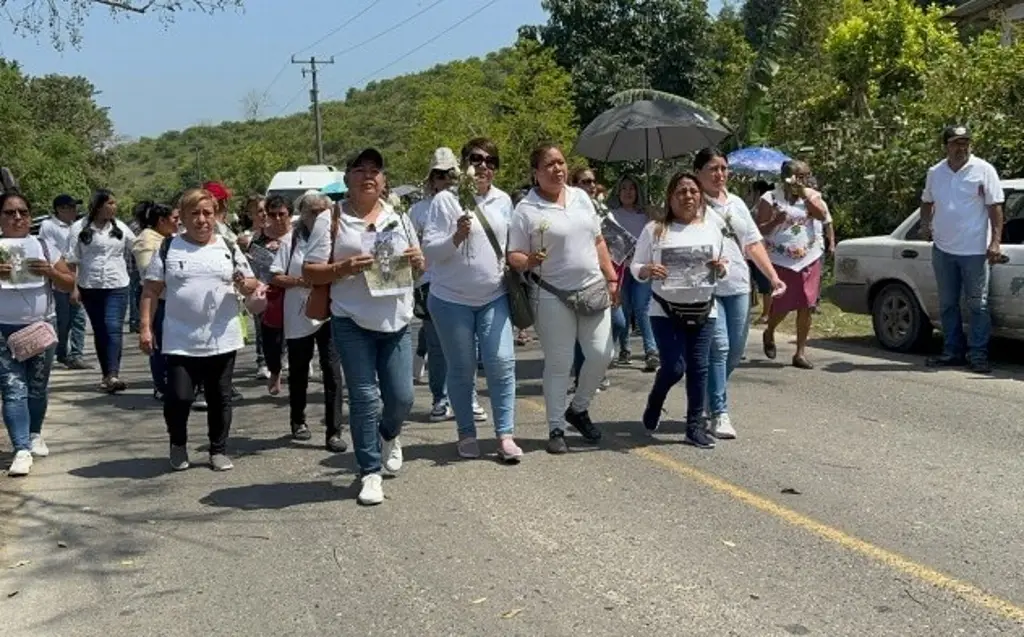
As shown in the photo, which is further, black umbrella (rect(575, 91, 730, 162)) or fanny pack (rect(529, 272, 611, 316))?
black umbrella (rect(575, 91, 730, 162))

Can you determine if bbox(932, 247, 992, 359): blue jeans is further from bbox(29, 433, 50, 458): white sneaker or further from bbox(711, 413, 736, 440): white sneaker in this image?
bbox(29, 433, 50, 458): white sneaker

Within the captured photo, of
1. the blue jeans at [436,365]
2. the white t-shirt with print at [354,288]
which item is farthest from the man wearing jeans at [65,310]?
the white t-shirt with print at [354,288]

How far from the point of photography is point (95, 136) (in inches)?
2315

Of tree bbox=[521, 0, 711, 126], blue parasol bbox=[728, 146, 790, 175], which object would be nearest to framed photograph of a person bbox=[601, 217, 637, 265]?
blue parasol bbox=[728, 146, 790, 175]

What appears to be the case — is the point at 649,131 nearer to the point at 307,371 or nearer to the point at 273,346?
the point at 273,346

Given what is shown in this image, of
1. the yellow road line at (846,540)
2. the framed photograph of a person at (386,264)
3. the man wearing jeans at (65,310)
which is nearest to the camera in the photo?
the yellow road line at (846,540)

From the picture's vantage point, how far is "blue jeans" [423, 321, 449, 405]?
25.9 feet

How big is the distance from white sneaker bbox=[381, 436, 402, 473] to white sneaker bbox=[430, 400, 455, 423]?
171 cm

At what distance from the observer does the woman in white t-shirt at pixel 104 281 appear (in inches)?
400

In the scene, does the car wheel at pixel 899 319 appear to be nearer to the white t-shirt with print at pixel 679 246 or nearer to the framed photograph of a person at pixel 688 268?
the white t-shirt with print at pixel 679 246

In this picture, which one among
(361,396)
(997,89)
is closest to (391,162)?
(997,89)

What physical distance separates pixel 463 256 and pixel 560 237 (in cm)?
58

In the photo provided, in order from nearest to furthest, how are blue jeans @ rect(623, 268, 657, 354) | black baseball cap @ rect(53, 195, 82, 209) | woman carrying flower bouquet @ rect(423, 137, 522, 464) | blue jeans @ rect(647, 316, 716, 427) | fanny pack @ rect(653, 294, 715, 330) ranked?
woman carrying flower bouquet @ rect(423, 137, 522, 464) → fanny pack @ rect(653, 294, 715, 330) → blue jeans @ rect(647, 316, 716, 427) → blue jeans @ rect(623, 268, 657, 354) → black baseball cap @ rect(53, 195, 82, 209)

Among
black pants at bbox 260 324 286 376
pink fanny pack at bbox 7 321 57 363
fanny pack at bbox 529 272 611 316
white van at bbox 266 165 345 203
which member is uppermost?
white van at bbox 266 165 345 203
